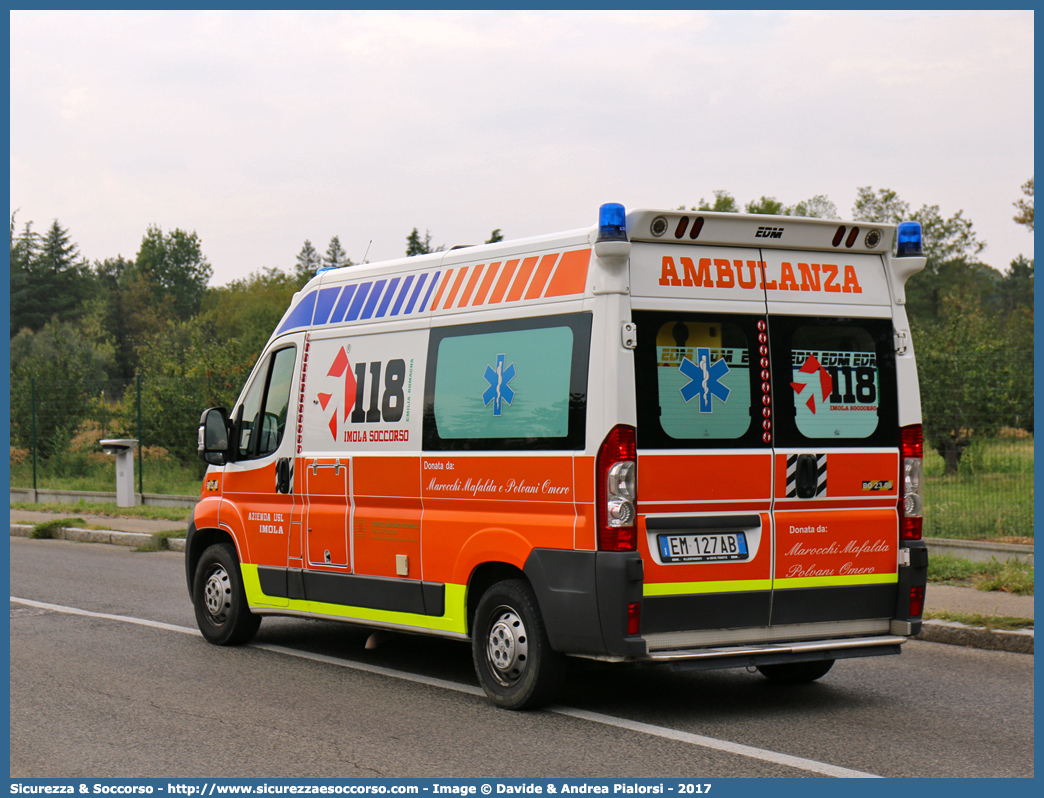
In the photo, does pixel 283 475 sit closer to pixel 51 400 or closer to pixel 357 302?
pixel 357 302

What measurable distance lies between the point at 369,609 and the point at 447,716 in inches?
57.9

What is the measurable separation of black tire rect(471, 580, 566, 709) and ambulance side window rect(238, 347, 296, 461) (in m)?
2.52

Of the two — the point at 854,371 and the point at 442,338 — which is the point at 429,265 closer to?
the point at 442,338

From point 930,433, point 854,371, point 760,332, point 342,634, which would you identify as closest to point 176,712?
point 342,634

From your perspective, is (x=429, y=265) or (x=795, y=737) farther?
(x=429, y=265)

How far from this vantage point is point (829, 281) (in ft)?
23.0

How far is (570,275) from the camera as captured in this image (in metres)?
6.54

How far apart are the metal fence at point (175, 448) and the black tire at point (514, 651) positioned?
24.5 ft

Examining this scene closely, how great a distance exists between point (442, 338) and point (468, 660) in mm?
2349

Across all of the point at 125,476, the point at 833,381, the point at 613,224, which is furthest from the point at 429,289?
the point at 125,476

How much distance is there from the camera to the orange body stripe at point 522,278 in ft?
22.4

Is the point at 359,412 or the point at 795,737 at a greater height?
the point at 359,412

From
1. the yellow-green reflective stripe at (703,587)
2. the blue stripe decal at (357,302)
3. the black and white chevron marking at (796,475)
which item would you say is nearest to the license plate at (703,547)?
the yellow-green reflective stripe at (703,587)

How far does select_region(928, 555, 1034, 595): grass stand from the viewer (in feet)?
34.1
